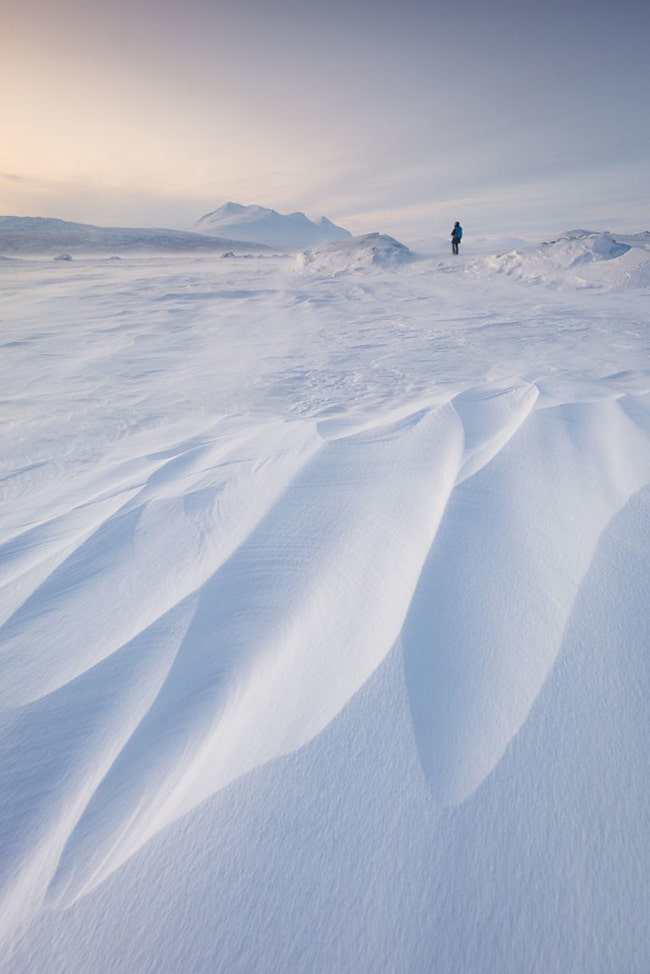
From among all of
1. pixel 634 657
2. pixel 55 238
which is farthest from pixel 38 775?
pixel 55 238

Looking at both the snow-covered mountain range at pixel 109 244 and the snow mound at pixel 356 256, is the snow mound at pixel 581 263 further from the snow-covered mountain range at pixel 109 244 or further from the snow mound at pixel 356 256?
the snow-covered mountain range at pixel 109 244

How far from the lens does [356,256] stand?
991cm

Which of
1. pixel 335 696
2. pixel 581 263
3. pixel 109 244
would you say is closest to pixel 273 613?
pixel 335 696

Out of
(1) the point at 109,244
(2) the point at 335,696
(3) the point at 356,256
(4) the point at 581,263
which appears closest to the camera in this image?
(2) the point at 335,696

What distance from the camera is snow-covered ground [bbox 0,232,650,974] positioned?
23.0 inches

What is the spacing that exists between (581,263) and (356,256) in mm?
4422

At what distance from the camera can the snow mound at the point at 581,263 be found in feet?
19.9

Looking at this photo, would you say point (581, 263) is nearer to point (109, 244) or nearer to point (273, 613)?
point (273, 613)

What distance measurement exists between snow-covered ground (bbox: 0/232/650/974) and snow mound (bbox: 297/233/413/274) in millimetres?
8270

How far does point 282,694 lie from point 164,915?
32 centimetres

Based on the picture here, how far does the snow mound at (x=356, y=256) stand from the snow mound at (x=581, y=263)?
211 cm

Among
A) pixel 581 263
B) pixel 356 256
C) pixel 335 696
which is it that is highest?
pixel 356 256

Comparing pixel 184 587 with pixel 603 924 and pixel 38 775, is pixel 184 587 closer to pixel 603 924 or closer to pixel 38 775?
pixel 38 775

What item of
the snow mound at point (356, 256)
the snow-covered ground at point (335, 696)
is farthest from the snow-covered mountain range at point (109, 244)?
the snow-covered ground at point (335, 696)
